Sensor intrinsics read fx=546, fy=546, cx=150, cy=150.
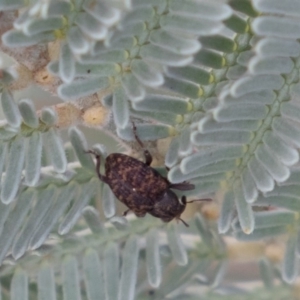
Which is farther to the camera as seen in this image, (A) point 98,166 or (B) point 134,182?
(B) point 134,182

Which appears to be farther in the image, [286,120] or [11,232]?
[11,232]

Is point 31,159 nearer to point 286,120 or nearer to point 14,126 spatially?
point 14,126

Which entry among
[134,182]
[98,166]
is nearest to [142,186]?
[134,182]

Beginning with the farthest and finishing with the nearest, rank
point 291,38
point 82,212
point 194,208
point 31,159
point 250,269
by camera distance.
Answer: point 250,269 → point 194,208 → point 82,212 → point 31,159 → point 291,38

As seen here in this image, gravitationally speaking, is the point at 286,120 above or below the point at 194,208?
above

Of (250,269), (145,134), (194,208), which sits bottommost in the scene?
(250,269)

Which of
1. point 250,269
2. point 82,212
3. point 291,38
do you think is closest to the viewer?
point 291,38

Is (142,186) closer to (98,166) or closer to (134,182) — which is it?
(134,182)

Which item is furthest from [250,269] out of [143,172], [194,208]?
[143,172]
